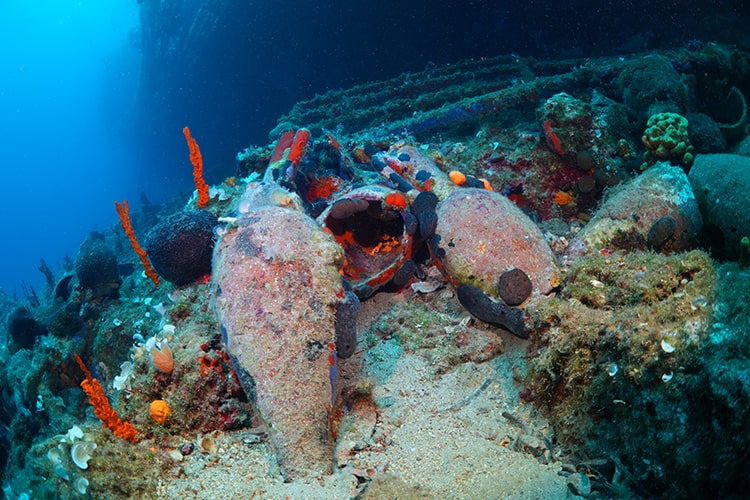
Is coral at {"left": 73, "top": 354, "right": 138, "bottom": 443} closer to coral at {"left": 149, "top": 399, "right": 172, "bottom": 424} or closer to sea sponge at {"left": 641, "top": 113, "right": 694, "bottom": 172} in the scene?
coral at {"left": 149, "top": 399, "right": 172, "bottom": 424}

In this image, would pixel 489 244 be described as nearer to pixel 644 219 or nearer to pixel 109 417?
pixel 644 219

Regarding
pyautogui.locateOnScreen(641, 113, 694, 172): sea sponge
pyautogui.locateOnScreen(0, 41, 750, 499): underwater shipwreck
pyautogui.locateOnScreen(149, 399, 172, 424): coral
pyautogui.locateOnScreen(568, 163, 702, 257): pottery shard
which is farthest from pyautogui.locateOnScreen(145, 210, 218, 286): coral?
pyautogui.locateOnScreen(641, 113, 694, 172): sea sponge

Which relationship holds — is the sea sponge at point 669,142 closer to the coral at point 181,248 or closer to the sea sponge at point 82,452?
the coral at point 181,248

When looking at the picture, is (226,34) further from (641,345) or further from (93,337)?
(641,345)

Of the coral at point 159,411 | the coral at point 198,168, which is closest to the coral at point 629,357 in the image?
the coral at point 159,411

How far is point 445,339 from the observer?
12.4ft

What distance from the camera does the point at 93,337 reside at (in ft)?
22.3

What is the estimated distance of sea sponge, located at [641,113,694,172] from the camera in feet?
17.9

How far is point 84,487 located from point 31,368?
5.76 m

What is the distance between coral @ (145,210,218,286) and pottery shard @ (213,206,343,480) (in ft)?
5.86

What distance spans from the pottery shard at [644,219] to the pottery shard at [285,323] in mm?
2567

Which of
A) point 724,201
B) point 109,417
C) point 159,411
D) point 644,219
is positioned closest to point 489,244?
point 644,219

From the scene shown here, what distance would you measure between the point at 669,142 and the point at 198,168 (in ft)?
20.4

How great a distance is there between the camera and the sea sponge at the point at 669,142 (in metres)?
5.44
